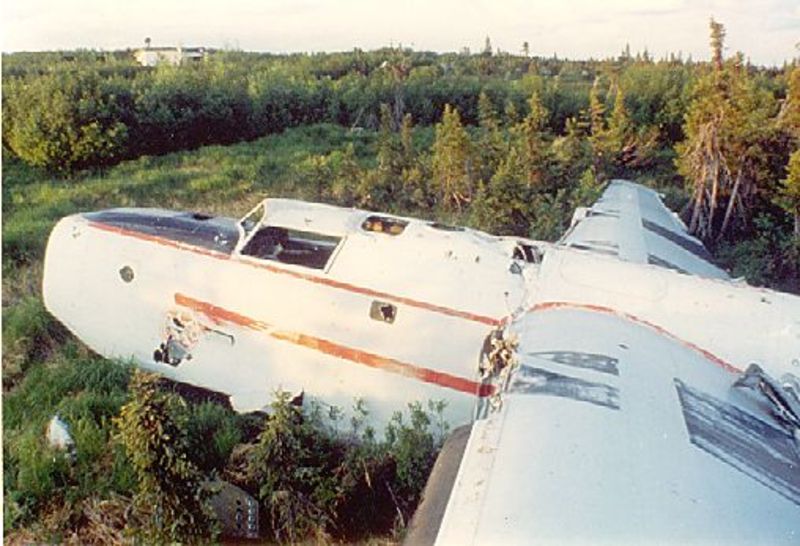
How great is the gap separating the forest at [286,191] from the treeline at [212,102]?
75 millimetres

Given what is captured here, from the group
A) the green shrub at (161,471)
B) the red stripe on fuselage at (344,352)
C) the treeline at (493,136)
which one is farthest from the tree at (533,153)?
the green shrub at (161,471)

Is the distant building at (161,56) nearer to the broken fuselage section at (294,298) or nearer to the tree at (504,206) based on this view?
the tree at (504,206)

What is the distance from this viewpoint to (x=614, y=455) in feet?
11.7

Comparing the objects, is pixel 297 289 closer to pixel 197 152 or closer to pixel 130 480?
pixel 130 480

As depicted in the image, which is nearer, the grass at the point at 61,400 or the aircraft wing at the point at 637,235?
the grass at the point at 61,400

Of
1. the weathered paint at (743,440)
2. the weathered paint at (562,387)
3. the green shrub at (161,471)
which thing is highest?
the weathered paint at (562,387)

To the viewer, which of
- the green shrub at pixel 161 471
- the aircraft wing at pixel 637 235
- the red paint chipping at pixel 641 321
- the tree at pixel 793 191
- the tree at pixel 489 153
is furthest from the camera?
the tree at pixel 489 153

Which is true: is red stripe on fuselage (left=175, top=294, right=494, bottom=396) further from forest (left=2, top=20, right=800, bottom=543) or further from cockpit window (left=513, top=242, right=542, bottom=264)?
cockpit window (left=513, top=242, right=542, bottom=264)

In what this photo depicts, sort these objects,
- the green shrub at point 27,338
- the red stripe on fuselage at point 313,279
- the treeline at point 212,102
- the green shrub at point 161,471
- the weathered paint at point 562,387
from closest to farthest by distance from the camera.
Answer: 1. the weathered paint at point 562,387
2. the green shrub at point 161,471
3. the red stripe on fuselage at point 313,279
4. the green shrub at point 27,338
5. the treeline at point 212,102

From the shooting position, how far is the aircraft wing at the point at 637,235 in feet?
26.8

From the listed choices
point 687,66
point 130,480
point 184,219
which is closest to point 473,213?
point 184,219

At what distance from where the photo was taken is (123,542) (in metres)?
5.54

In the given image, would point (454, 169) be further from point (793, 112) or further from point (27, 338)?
point (27, 338)

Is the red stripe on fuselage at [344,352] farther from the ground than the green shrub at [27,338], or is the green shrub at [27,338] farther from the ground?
the red stripe on fuselage at [344,352]
